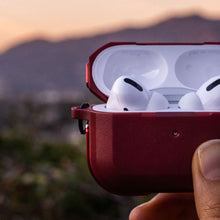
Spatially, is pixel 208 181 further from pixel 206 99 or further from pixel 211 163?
pixel 206 99

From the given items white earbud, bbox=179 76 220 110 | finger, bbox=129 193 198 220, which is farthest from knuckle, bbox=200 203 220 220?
finger, bbox=129 193 198 220

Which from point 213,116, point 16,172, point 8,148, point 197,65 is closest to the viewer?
point 213,116

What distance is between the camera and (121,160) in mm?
1096

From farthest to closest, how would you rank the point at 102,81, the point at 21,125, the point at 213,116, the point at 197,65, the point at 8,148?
the point at 21,125 < the point at 8,148 < the point at 197,65 < the point at 102,81 < the point at 213,116

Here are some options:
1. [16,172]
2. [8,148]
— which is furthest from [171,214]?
[8,148]

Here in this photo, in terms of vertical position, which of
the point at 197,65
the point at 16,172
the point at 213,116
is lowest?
the point at 16,172

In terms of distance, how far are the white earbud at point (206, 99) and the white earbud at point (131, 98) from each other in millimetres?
71

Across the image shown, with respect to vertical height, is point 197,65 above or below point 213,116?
above

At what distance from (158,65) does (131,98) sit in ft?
1.01

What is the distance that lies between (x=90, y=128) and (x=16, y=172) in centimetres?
239

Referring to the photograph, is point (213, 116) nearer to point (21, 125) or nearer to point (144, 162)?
point (144, 162)

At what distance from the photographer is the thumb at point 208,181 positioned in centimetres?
101

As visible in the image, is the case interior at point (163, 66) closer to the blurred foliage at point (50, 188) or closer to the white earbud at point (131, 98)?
the white earbud at point (131, 98)

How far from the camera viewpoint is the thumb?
101 cm
